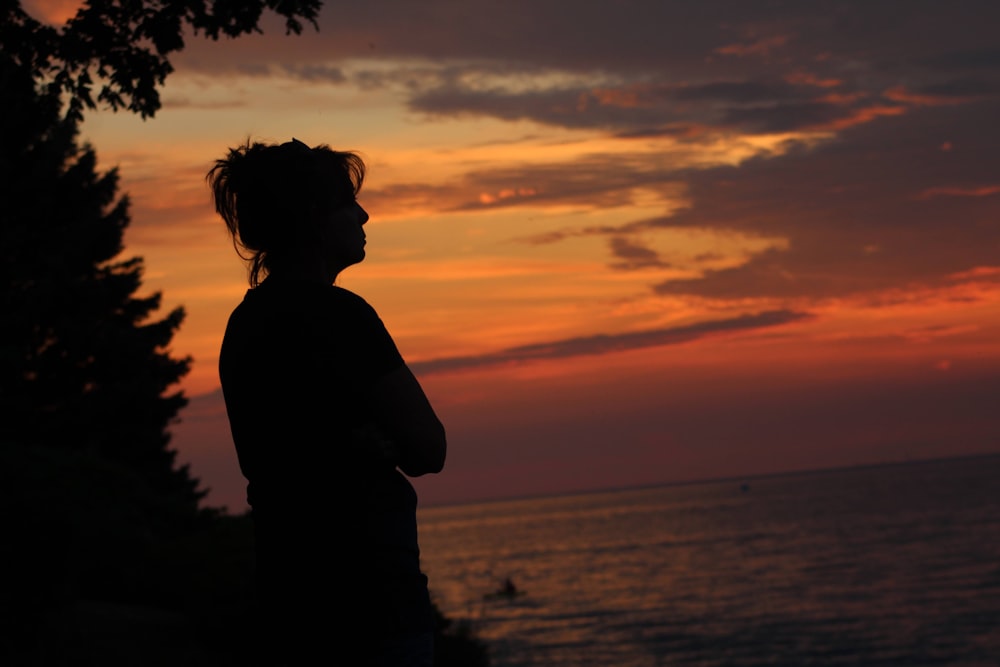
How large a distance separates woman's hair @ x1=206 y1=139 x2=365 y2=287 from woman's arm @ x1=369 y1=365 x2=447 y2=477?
505 millimetres

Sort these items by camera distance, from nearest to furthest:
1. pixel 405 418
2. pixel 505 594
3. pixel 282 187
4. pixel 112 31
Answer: pixel 405 418 < pixel 282 187 < pixel 112 31 < pixel 505 594

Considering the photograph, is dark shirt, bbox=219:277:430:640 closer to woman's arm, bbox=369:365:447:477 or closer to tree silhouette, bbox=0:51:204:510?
woman's arm, bbox=369:365:447:477

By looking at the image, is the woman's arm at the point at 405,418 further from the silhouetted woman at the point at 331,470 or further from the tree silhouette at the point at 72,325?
the tree silhouette at the point at 72,325

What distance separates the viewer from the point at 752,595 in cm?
6366

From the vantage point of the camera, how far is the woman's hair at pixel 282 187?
9.84 feet

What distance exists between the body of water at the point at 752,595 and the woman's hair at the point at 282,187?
37819 mm

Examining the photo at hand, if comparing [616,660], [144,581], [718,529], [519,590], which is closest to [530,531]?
[718,529]

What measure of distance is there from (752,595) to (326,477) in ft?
210

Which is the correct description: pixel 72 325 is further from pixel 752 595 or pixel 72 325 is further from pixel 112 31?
pixel 752 595

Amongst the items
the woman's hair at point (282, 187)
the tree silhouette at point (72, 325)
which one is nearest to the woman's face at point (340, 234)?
the woman's hair at point (282, 187)

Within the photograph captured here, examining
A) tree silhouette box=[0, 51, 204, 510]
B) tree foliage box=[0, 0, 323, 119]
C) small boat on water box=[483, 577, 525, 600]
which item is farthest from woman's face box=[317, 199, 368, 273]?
small boat on water box=[483, 577, 525, 600]

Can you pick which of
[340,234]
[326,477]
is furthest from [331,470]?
[340,234]

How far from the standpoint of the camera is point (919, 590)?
61906 mm

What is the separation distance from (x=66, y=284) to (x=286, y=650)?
111 ft
